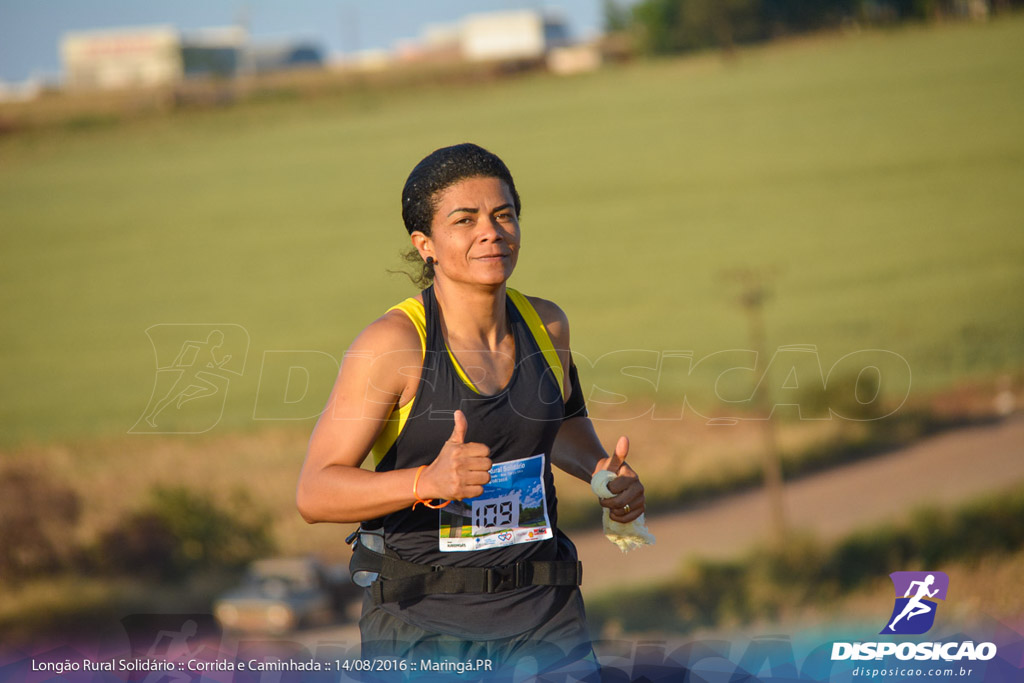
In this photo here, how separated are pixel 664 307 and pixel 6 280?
13.5 metres

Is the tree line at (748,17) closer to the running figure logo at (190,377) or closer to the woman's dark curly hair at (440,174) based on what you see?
the running figure logo at (190,377)

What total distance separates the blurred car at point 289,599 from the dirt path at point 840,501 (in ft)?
10.2

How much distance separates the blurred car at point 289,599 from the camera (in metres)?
11.8

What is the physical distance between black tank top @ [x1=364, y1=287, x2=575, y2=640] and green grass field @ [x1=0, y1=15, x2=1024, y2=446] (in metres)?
13.4

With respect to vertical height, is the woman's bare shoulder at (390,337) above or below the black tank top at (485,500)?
above

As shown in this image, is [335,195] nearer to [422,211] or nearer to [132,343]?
[132,343]

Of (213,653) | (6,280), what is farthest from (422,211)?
(6,280)

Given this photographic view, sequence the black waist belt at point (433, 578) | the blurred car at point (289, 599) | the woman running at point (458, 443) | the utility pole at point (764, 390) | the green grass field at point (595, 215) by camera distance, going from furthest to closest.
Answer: the green grass field at point (595, 215), the utility pole at point (764, 390), the blurred car at point (289, 599), the black waist belt at point (433, 578), the woman running at point (458, 443)

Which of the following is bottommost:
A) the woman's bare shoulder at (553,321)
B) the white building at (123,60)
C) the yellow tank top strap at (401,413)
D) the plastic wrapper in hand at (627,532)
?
the plastic wrapper in hand at (627,532)

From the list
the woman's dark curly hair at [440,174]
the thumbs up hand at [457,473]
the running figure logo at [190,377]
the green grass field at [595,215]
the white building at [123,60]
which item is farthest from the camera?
the white building at [123,60]

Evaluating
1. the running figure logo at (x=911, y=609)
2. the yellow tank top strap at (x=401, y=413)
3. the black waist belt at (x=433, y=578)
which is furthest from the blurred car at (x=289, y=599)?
the yellow tank top strap at (x=401, y=413)

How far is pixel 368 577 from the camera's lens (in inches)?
85.3

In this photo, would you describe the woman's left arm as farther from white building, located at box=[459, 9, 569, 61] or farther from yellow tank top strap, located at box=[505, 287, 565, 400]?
white building, located at box=[459, 9, 569, 61]

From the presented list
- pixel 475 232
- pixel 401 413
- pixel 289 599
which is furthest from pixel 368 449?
pixel 289 599
